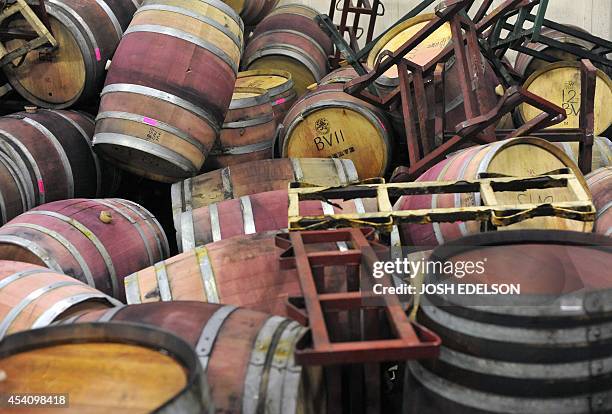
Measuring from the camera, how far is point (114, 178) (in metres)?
5.52

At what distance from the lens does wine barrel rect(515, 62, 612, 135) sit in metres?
6.18

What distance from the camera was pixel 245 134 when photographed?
5.45 m

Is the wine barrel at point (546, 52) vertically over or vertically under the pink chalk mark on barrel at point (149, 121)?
over

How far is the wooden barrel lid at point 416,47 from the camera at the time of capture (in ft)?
19.4

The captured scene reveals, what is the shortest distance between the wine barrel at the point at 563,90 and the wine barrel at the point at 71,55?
3.23m

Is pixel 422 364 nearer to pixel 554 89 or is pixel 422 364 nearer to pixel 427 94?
pixel 427 94

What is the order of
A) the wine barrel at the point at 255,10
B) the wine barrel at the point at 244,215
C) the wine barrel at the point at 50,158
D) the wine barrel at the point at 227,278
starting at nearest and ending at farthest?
1. the wine barrel at the point at 227,278
2. the wine barrel at the point at 244,215
3. the wine barrel at the point at 50,158
4. the wine barrel at the point at 255,10

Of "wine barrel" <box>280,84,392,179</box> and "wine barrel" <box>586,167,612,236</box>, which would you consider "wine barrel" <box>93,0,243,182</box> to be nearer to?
"wine barrel" <box>280,84,392,179</box>

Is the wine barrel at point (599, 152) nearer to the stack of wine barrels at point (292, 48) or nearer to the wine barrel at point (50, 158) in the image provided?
the stack of wine barrels at point (292, 48)

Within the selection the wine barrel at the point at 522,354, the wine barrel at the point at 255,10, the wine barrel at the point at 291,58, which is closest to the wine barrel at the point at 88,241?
the wine barrel at the point at 522,354

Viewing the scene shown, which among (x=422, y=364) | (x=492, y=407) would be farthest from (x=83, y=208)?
(x=492, y=407)

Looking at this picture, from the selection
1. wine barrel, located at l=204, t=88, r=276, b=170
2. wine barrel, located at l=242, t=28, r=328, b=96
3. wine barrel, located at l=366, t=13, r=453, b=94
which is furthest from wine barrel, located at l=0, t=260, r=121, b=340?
wine barrel, located at l=242, t=28, r=328, b=96

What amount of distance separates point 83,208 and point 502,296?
2747mm

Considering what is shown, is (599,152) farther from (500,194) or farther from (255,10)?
(255,10)
